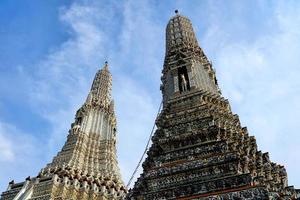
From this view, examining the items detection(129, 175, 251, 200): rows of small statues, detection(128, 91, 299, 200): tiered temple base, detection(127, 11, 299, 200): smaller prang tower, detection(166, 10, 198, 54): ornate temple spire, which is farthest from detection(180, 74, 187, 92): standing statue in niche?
detection(129, 175, 251, 200): rows of small statues

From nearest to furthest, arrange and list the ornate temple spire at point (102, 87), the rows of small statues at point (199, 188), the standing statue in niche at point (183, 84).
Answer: the rows of small statues at point (199, 188) < the standing statue in niche at point (183, 84) < the ornate temple spire at point (102, 87)

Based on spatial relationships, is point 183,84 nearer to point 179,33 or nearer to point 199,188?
point 179,33

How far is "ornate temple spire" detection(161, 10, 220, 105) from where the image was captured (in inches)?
688

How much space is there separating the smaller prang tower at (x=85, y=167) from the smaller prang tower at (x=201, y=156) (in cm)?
1096

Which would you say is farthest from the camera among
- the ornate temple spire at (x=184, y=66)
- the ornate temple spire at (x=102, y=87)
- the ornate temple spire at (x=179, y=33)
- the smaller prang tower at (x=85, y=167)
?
the ornate temple spire at (x=102, y=87)

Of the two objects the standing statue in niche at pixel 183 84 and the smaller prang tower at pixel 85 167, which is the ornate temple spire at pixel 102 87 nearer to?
the smaller prang tower at pixel 85 167

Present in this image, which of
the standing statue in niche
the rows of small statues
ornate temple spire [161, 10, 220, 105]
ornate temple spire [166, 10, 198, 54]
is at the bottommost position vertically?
the rows of small statues

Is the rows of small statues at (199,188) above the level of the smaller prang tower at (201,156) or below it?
below

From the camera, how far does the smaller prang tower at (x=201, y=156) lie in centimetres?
966

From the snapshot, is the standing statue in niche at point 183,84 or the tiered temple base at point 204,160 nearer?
the tiered temple base at point 204,160

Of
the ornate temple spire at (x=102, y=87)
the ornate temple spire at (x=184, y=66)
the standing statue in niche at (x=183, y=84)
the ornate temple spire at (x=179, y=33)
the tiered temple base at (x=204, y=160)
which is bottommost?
the tiered temple base at (x=204, y=160)

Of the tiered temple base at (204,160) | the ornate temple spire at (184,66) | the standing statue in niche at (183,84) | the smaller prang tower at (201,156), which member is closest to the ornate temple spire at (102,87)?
the ornate temple spire at (184,66)

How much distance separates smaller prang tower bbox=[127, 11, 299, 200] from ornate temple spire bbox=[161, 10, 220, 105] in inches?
2.9

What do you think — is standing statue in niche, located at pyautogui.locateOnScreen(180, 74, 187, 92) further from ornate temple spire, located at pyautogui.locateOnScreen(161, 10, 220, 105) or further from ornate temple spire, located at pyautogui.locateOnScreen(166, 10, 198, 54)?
ornate temple spire, located at pyautogui.locateOnScreen(166, 10, 198, 54)
